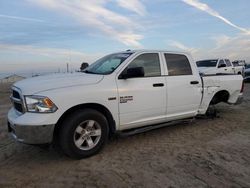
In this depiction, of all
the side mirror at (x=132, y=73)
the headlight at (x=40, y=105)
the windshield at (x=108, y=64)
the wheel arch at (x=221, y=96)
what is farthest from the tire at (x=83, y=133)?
the wheel arch at (x=221, y=96)

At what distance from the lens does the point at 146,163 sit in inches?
185

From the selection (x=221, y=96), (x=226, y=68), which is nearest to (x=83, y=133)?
(x=221, y=96)

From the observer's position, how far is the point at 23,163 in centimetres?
491

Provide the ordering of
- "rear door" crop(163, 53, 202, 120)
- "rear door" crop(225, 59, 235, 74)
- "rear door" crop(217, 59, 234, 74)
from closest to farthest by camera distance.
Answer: "rear door" crop(163, 53, 202, 120)
"rear door" crop(217, 59, 234, 74)
"rear door" crop(225, 59, 235, 74)

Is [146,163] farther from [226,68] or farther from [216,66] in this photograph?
[226,68]

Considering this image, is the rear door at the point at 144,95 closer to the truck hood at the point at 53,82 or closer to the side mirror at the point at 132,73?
the side mirror at the point at 132,73

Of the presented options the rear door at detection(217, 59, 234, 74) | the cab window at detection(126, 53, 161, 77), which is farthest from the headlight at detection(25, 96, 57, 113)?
the rear door at detection(217, 59, 234, 74)

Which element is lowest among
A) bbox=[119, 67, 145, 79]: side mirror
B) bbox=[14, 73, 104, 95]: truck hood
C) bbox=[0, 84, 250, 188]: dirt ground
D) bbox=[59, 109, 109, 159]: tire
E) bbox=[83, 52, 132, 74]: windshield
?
bbox=[0, 84, 250, 188]: dirt ground

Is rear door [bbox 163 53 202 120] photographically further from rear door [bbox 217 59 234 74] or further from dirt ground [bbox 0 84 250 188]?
rear door [bbox 217 59 234 74]

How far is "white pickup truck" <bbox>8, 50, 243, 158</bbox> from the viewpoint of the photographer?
4.63 metres

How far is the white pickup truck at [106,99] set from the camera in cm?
463

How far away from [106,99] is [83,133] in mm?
731

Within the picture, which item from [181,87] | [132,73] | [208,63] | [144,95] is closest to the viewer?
[132,73]

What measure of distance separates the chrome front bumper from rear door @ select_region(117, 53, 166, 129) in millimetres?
1424
